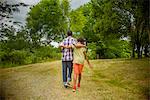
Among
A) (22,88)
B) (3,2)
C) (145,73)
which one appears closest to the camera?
(145,73)

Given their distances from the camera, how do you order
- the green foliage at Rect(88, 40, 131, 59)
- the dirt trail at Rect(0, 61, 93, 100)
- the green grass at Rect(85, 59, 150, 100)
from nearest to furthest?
the green grass at Rect(85, 59, 150, 100), the dirt trail at Rect(0, 61, 93, 100), the green foliage at Rect(88, 40, 131, 59)

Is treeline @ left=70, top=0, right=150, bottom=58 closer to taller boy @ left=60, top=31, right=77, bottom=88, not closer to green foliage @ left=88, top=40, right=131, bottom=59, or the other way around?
green foliage @ left=88, top=40, right=131, bottom=59

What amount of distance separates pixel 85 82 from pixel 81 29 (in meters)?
0.51

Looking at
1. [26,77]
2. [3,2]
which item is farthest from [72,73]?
[3,2]

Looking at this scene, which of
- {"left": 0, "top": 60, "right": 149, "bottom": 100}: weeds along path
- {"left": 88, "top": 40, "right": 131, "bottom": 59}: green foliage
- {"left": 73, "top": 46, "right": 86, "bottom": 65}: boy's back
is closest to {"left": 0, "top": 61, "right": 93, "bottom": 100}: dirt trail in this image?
{"left": 0, "top": 60, "right": 149, "bottom": 100}: weeds along path

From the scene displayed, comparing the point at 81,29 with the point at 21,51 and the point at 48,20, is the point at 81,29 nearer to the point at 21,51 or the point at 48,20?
the point at 48,20

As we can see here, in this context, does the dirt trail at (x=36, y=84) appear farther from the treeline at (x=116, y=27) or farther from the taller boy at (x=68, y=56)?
the treeline at (x=116, y=27)

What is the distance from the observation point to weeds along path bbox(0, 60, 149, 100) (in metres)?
3.66

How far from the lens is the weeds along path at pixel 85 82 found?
3.66 meters

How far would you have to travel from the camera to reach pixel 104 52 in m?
A: 3.88

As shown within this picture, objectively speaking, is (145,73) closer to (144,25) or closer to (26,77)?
(144,25)

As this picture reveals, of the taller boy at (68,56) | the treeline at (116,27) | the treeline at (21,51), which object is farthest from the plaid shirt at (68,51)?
the treeline at (21,51)

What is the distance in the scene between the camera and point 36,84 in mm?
3883

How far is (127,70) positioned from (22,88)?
3.39 ft
